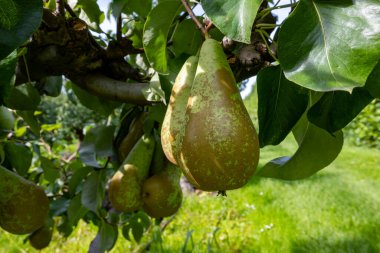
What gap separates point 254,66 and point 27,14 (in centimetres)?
36

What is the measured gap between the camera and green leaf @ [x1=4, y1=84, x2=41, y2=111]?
0.91 meters

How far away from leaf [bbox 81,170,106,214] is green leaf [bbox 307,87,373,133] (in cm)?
81

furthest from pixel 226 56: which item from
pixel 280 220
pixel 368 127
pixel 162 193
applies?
pixel 368 127

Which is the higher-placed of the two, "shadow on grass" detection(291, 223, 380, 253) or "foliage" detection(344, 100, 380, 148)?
"shadow on grass" detection(291, 223, 380, 253)

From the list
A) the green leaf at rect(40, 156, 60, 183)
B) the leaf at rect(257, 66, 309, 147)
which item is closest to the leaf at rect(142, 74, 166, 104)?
the leaf at rect(257, 66, 309, 147)

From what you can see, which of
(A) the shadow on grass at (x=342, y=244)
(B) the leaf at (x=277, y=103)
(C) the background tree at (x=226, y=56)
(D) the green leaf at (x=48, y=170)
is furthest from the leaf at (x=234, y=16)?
(A) the shadow on grass at (x=342, y=244)

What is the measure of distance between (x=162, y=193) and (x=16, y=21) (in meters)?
0.61

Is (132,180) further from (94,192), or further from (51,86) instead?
(51,86)

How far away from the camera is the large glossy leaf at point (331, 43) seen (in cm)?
41

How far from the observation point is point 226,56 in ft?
2.18

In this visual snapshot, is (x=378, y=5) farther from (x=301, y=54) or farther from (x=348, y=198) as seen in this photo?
(x=348, y=198)

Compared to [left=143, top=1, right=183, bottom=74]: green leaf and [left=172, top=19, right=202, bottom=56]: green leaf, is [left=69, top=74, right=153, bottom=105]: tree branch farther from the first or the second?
[left=143, top=1, right=183, bottom=74]: green leaf

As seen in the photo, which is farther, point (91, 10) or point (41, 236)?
point (41, 236)

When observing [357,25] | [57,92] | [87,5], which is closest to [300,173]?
[357,25]
